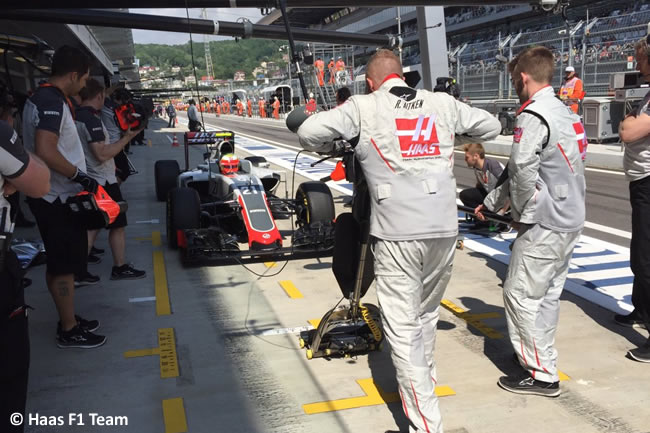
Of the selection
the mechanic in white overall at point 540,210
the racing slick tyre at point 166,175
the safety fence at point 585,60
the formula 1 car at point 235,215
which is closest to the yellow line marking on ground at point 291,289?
the formula 1 car at point 235,215

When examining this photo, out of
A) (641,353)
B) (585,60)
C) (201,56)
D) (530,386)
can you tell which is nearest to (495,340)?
(530,386)

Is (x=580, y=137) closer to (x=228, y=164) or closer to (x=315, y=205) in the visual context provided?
(x=315, y=205)

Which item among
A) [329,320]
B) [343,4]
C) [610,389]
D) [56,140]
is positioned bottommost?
[610,389]

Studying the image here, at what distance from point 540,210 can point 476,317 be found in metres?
1.52

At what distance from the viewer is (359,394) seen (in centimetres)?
349

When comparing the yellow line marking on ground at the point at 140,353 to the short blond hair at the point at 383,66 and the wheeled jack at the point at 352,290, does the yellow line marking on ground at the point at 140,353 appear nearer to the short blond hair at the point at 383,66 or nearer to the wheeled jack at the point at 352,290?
the wheeled jack at the point at 352,290

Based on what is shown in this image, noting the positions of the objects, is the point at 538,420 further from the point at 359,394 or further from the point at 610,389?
the point at 359,394

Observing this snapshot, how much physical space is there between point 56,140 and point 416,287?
2.62 meters

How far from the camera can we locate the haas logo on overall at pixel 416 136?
2.92 m

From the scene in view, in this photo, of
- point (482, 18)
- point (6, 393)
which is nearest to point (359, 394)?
point (6, 393)

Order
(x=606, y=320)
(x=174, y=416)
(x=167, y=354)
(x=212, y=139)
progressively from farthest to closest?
1. (x=212, y=139)
2. (x=606, y=320)
3. (x=167, y=354)
4. (x=174, y=416)

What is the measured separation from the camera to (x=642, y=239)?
3.89 meters

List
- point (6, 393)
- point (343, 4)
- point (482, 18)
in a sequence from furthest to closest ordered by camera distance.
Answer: point (482, 18), point (343, 4), point (6, 393)

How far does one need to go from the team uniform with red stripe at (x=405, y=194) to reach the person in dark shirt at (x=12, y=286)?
1.25 meters
